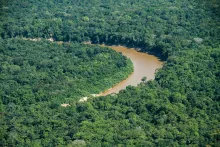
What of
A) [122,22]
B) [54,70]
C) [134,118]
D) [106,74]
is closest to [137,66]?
[106,74]

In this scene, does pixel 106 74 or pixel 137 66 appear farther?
pixel 137 66

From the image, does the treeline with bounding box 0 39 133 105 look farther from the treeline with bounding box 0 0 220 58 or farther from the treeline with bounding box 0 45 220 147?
the treeline with bounding box 0 0 220 58

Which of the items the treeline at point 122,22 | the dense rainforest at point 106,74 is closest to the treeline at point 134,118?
the dense rainforest at point 106,74

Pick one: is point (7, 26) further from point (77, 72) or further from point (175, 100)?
point (175, 100)

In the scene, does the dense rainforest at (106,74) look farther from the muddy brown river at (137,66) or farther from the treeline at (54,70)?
the muddy brown river at (137,66)

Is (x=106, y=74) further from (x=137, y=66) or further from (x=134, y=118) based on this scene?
(x=134, y=118)
